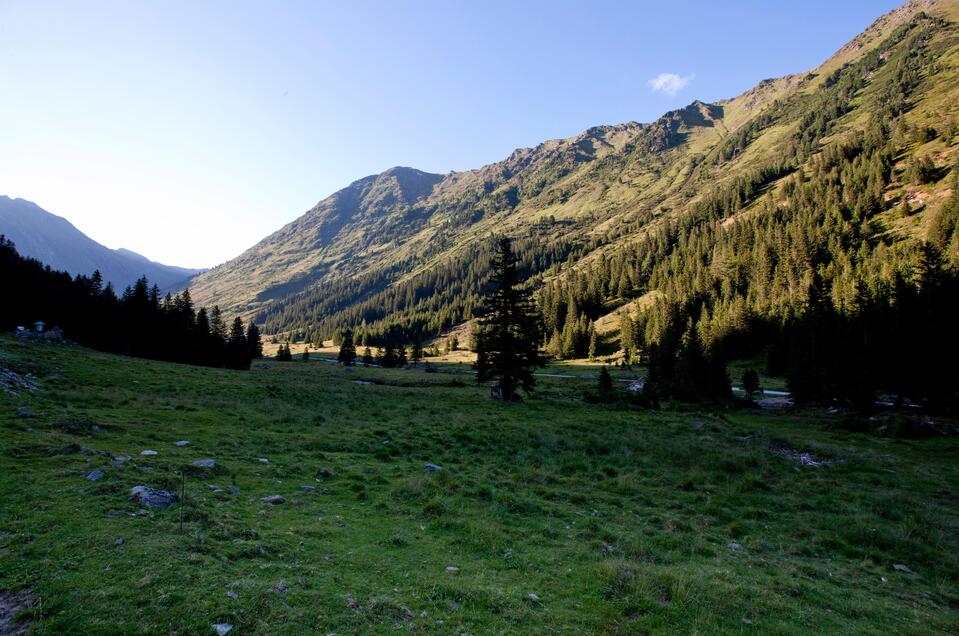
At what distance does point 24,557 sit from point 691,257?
167m

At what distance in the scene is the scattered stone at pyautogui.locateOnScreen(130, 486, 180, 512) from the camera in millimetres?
9828

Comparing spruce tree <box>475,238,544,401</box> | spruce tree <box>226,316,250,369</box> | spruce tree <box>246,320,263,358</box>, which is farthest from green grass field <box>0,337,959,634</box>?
spruce tree <box>246,320,263,358</box>

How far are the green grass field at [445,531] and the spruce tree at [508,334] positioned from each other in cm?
1621

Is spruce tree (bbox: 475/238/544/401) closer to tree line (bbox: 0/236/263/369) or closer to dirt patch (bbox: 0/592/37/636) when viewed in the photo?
dirt patch (bbox: 0/592/37/636)

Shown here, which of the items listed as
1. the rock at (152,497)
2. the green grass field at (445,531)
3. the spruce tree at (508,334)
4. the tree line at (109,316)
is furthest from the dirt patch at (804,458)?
the tree line at (109,316)

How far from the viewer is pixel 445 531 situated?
37.5ft

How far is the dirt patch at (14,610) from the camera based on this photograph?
540 cm

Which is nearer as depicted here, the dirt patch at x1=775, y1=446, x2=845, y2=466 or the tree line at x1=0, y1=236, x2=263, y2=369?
the dirt patch at x1=775, y1=446, x2=845, y2=466

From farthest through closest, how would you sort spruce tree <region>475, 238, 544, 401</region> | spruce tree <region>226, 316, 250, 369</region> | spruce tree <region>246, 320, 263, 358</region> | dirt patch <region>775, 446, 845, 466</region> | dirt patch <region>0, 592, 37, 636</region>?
spruce tree <region>246, 320, 263, 358</region> → spruce tree <region>226, 316, 250, 369</region> → spruce tree <region>475, 238, 544, 401</region> → dirt patch <region>775, 446, 845, 466</region> → dirt patch <region>0, 592, 37, 636</region>

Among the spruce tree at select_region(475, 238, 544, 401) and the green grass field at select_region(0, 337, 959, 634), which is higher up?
the spruce tree at select_region(475, 238, 544, 401)

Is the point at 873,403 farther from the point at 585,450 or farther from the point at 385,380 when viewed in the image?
the point at 385,380

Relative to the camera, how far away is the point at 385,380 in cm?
6800

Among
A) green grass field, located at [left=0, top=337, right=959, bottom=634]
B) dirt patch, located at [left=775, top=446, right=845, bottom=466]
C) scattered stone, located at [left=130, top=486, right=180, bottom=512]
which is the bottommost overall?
dirt patch, located at [left=775, top=446, right=845, bottom=466]

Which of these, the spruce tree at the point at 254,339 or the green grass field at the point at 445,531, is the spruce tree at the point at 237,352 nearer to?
the spruce tree at the point at 254,339
